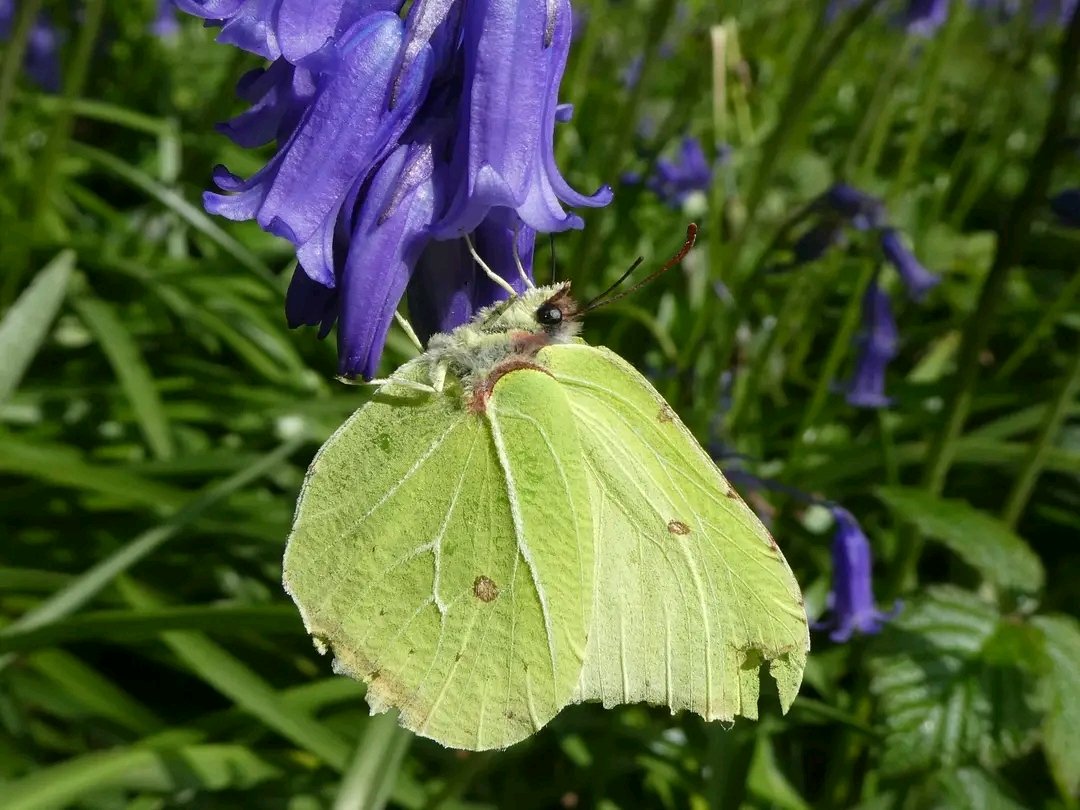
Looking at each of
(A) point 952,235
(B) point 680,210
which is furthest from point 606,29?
(A) point 952,235

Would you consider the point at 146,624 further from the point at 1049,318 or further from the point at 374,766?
the point at 1049,318

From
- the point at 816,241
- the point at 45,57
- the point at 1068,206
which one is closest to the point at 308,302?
the point at 816,241

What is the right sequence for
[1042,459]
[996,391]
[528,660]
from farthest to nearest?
[996,391] → [1042,459] → [528,660]

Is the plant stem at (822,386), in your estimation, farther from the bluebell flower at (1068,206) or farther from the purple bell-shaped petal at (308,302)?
the purple bell-shaped petal at (308,302)

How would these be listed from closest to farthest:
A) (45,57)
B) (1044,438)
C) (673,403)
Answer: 1. (1044,438)
2. (673,403)
3. (45,57)

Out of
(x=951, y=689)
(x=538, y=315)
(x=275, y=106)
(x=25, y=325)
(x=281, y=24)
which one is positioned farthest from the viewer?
(x=951, y=689)

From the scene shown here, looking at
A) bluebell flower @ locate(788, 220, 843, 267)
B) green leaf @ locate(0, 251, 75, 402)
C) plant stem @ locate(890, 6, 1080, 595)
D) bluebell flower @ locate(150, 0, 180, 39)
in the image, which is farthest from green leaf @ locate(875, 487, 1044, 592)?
bluebell flower @ locate(150, 0, 180, 39)

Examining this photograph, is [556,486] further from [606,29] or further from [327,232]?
[606,29]

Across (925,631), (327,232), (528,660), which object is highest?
(327,232)
